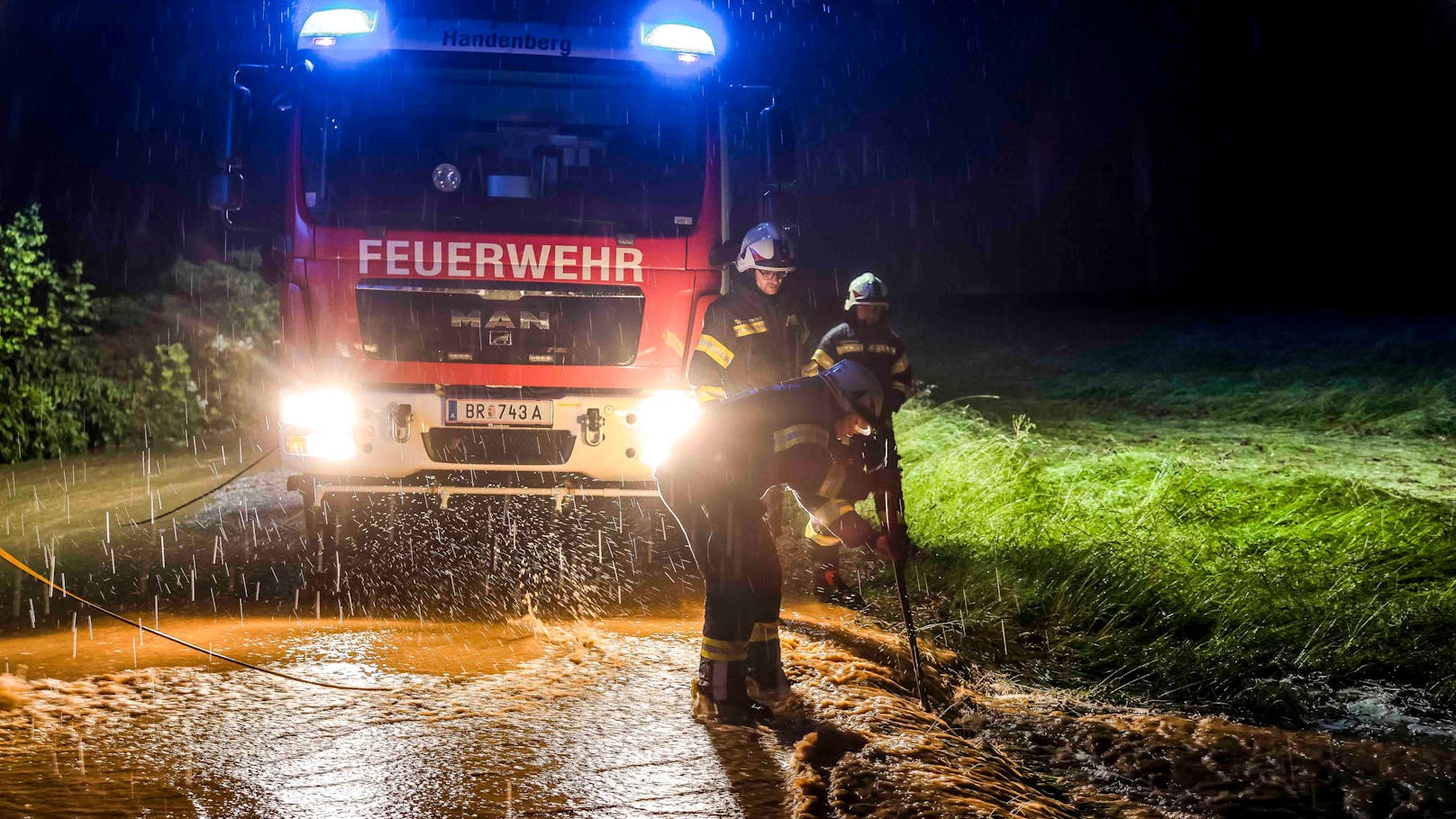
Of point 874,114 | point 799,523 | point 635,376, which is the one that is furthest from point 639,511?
point 874,114

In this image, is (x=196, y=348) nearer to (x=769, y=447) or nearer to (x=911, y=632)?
(x=769, y=447)

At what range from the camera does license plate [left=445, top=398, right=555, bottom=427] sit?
6.35 meters

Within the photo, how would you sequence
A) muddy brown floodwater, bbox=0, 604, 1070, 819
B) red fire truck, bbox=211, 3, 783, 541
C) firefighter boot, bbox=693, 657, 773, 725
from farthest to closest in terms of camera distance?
red fire truck, bbox=211, 3, 783, 541
firefighter boot, bbox=693, 657, 773, 725
muddy brown floodwater, bbox=0, 604, 1070, 819

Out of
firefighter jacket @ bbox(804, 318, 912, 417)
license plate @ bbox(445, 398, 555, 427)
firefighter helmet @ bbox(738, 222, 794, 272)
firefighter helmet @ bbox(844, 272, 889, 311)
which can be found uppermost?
firefighter helmet @ bbox(738, 222, 794, 272)

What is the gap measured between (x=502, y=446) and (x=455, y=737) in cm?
276

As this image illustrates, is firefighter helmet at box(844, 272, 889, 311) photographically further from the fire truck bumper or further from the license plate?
the license plate

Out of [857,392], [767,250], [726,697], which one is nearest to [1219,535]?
[767,250]

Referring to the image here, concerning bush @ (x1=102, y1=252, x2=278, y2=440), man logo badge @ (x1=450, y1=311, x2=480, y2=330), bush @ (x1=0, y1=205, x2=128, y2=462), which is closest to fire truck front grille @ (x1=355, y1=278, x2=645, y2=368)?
man logo badge @ (x1=450, y1=311, x2=480, y2=330)

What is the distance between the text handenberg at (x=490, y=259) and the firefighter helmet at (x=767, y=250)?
684 millimetres

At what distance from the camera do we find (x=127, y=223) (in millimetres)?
21562

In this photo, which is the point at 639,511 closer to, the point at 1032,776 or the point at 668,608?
the point at 668,608

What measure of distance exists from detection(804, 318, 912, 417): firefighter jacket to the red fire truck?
71 centimetres

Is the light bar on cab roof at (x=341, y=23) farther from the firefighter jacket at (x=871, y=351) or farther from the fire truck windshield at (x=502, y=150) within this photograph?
the firefighter jacket at (x=871, y=351)

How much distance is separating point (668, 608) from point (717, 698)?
5.54 feet
